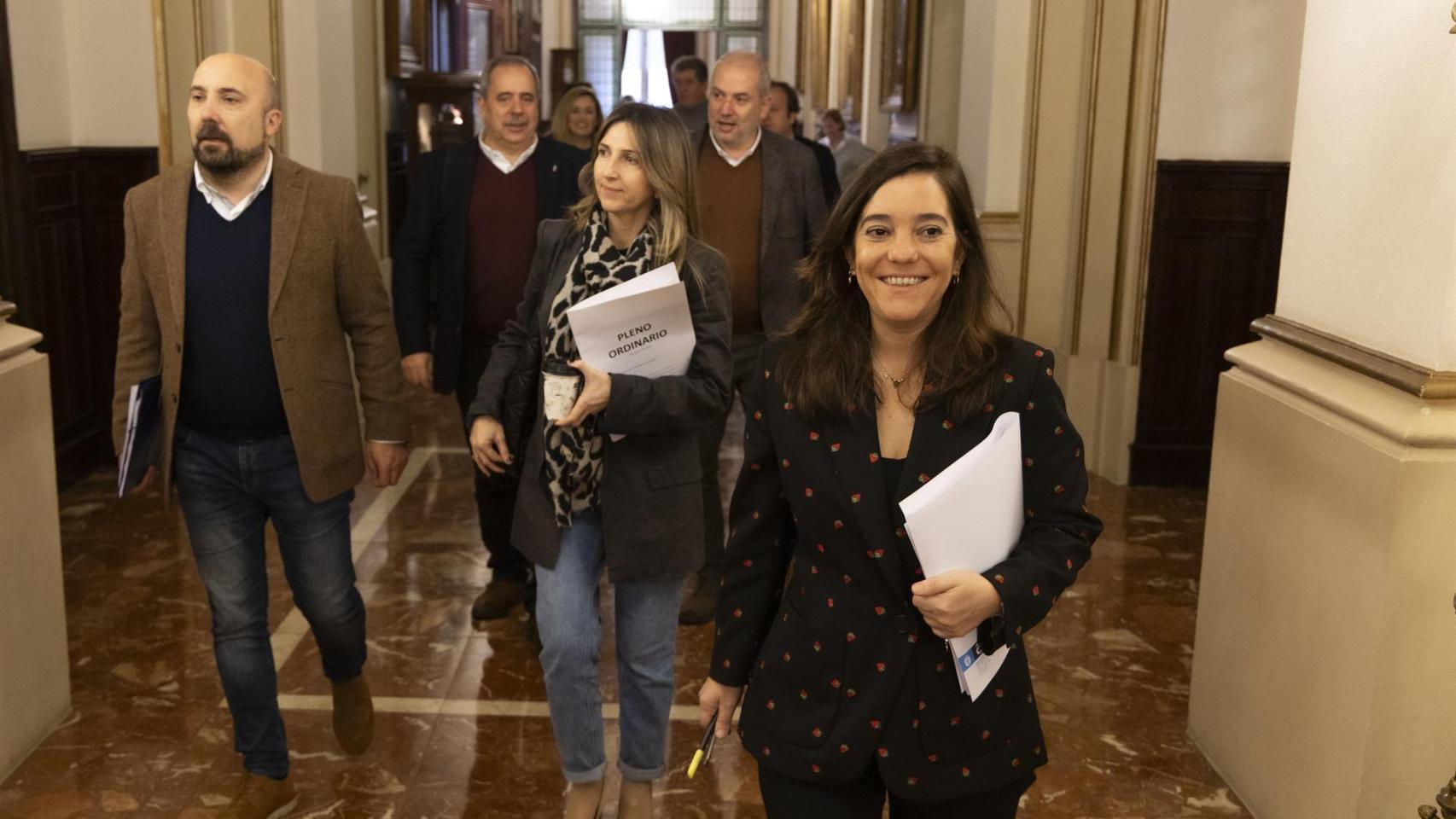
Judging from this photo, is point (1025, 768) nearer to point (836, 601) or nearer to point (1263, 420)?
point (836, 601)

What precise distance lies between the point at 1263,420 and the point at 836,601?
1762 mm

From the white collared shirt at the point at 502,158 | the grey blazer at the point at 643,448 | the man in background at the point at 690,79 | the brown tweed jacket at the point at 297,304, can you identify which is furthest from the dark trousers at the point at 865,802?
the man in background at the point at 690,79

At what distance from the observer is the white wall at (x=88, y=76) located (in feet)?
20.0

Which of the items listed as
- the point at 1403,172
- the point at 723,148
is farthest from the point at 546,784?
the point at 1403,172

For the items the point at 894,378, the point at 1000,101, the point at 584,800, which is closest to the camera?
the point at 894,378

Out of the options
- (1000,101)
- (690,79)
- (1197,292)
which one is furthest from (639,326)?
(690,79)

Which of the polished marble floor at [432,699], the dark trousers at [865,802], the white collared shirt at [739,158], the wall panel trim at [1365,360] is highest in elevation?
the white collared shirt at [739,158]

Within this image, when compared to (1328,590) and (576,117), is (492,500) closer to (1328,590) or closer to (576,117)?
(1328,590)

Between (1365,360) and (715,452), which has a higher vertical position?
(1365,360)

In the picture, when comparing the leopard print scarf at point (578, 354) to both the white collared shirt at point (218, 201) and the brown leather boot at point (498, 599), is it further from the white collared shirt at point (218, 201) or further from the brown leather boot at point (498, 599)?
the brown leather boot at point (498, 599)

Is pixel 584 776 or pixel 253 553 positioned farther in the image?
pixel 253 553

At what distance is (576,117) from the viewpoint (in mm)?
7230

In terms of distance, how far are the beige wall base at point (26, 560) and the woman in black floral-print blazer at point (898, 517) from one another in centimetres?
229

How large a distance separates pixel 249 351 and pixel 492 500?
1.62 meters
